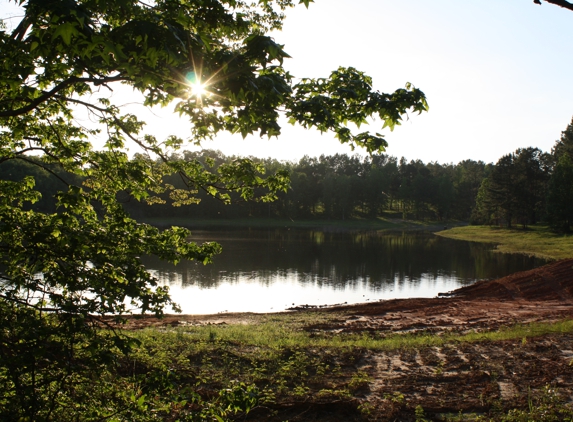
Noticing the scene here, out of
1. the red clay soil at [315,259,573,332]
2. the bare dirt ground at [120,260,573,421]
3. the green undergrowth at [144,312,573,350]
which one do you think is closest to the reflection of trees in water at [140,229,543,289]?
the red clay soil at [315,259,573,332]

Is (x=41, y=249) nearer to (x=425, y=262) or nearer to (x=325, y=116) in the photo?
(x=325, y=116)

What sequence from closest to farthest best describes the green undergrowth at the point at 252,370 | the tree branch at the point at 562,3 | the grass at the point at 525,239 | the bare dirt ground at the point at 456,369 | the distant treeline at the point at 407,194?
the tree branch at the point at 562,3, the green undergrowth at the point at 252,370, the bare dirt ground at the point at 456,369, the grass at the point at 525,239, the distant treeline at the point at 407,194

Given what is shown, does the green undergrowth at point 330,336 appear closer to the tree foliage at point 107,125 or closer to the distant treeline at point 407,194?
the tree foliage at point 107,125

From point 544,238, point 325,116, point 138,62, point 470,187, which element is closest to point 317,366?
point 325,116

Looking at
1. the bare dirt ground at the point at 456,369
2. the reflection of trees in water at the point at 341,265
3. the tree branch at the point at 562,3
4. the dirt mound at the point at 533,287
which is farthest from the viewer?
the reflection of trees in water at the point at 341,265

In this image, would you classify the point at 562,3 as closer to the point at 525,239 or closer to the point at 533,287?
the point at 533,287

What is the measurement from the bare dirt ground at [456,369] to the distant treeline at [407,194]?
4942 cm

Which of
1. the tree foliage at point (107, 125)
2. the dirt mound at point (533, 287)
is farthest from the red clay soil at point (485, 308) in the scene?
the tree foliage at point (107, 125)

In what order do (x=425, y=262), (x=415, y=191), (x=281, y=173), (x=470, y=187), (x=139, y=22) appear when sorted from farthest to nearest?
1. (x=470, y=187)
2. (x=415, y=191)
3. (x=425, y=262)
4. (x=281, y=173)
5. (x=139, y=22)

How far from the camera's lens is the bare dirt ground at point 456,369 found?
7.16 m

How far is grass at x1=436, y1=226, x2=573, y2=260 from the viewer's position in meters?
48.4

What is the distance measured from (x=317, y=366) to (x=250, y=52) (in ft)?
23.8

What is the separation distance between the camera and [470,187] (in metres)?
126

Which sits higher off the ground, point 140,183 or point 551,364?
point 140,183
